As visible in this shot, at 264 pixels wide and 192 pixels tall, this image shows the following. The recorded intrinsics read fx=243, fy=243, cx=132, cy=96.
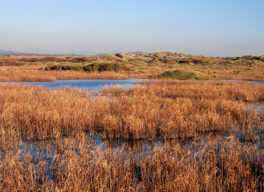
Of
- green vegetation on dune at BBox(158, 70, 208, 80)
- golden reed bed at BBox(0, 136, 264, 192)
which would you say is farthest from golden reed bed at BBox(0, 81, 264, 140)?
green vegetation on dune at BBox(158, 70, 208, 80)

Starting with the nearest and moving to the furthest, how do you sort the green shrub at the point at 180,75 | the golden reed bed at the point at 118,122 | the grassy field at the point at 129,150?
the grassy field at the point at 129,150
the golden reed bed at the point at 118,122
the green shrub at the point at 180,75

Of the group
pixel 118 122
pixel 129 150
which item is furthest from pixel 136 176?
pixel 118 122

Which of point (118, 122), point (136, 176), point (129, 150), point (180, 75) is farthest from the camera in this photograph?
point (180, 75)

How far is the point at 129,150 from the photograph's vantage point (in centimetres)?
673

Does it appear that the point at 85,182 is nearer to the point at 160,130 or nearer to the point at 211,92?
the point at 160,130

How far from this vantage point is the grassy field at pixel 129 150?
4.45m

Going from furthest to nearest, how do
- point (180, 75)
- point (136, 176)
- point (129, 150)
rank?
1. point (180, 75)
2. point (129, 150)
3. point (136, 176)

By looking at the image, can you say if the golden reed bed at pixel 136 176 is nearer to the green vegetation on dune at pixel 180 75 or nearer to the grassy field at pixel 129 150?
the grassy field at pixel 129 150

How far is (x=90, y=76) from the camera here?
102 feet

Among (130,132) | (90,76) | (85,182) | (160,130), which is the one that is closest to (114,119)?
(130,132)

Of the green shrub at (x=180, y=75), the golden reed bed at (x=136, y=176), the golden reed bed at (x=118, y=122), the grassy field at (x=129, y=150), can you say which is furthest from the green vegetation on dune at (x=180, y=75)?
the golden reed bed at (x=136, y=176)

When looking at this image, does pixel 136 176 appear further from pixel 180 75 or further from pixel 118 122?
pixel 180 75

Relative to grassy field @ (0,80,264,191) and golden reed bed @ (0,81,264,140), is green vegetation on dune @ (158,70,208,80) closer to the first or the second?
grassy field @ (0,80,264,191)

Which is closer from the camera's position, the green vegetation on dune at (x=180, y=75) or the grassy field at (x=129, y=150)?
the grassy field at (x=129, y=150)
